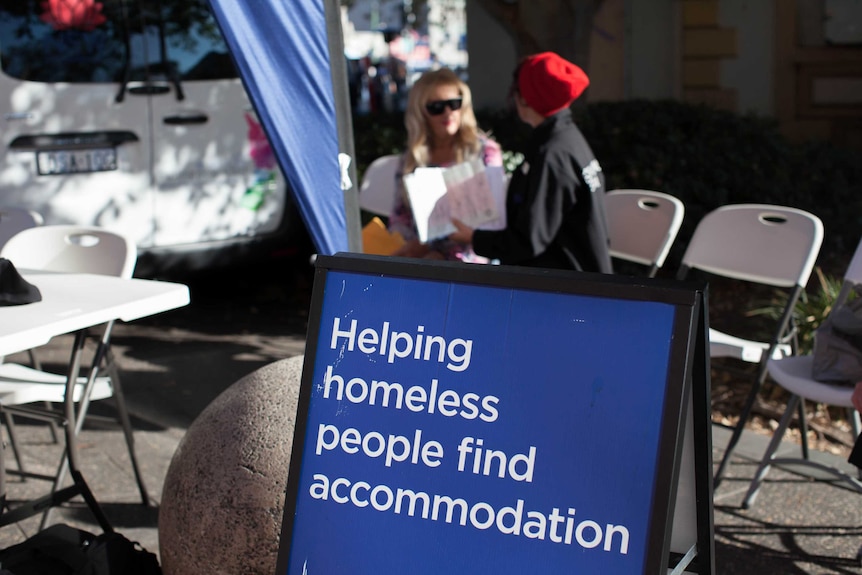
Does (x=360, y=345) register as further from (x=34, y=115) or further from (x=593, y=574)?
(x=34, y=115)

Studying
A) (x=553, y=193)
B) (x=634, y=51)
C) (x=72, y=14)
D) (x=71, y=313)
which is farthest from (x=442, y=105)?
(x=634, y=51)

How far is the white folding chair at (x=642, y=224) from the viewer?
15.9 feet

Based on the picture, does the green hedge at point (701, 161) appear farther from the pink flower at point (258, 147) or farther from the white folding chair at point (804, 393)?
the white folding chair at point (804, 393)

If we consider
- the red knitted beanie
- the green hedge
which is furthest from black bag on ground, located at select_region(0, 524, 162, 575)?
the green hedge

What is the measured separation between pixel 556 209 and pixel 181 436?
2.25 m

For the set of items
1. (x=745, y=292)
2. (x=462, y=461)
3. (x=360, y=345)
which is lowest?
(x=745, y=292)

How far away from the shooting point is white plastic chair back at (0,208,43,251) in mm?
5031

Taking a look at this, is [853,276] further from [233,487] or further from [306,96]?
[233,487]

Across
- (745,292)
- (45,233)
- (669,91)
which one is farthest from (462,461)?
(669,91)

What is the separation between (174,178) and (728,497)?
385 centimetres

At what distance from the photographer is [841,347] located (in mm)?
3779

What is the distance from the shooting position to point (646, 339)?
2.09 metres

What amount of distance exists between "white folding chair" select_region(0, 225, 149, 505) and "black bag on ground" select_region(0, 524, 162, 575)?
0.92m

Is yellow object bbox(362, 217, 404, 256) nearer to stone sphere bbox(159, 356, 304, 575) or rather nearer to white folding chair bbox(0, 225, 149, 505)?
white folding chair bbox(0, 225, 149, 505)
